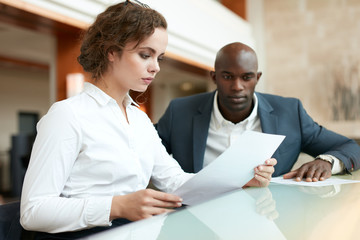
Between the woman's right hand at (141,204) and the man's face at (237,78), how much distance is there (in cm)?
96

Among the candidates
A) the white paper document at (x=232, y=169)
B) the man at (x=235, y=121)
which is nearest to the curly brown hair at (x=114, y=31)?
the white paper document at (x=232, y=169)

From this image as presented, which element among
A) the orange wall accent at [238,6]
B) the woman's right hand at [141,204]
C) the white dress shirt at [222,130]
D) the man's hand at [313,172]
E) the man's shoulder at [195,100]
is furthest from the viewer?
the orange wall accent at [238,6]

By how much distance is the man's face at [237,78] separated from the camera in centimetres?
183

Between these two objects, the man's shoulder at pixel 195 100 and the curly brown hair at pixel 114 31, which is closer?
the curly brown hair at pixel 114 31

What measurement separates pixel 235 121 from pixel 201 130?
0.19 metres

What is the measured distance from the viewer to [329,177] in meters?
1.45

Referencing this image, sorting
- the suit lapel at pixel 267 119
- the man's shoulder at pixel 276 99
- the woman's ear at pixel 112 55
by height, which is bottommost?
the suit lapel at pixel 267 119

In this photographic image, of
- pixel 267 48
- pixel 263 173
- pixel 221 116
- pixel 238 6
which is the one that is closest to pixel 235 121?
pixel 221 116

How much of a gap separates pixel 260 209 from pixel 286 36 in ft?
25.9

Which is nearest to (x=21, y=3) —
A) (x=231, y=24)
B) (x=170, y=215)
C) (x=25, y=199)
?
(x=25, y=199)

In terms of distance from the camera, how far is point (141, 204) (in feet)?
2.99

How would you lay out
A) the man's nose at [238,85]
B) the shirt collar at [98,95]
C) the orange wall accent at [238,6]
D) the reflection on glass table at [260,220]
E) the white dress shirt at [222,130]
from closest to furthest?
1. the reflection on glass table at [260,220]
2. the shirt collar at [98,95]
3. the man's nose at [238,85]
4. the white dress shirt at [222,130]
5. the orange wall accent at [238,6]

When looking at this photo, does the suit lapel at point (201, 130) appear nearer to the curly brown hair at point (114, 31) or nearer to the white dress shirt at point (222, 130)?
the white dress shirt at point (222, 130)

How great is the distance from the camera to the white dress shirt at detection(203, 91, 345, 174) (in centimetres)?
193
